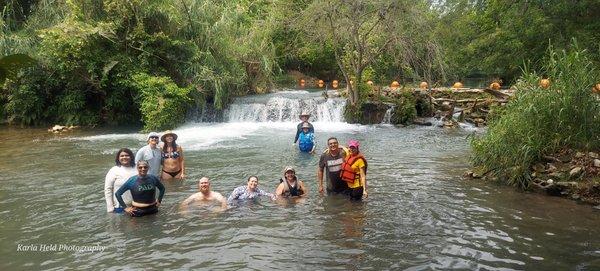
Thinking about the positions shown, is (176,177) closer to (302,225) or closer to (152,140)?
(152,140)

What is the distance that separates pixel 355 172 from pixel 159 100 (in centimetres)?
1145

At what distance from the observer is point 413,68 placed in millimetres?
19938

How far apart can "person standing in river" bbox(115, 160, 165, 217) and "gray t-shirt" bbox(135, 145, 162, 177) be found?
129 centimetres

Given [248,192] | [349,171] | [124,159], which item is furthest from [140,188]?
[349,171]

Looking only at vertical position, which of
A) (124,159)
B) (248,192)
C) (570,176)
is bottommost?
(248,192)

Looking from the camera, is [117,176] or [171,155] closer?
[117,176]

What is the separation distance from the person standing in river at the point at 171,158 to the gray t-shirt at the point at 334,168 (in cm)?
307

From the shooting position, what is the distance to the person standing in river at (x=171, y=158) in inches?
372

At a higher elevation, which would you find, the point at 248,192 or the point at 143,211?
the point at 248,192

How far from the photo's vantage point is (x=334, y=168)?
8.48 m

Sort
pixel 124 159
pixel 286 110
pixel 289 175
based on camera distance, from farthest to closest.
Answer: pixel 286 110 → pixel 289 175 → pixel 124 159

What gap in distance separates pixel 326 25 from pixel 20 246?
14.7 meters

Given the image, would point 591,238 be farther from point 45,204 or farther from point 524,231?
point 45,204

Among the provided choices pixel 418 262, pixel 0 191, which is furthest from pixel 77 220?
pixel 418 262
